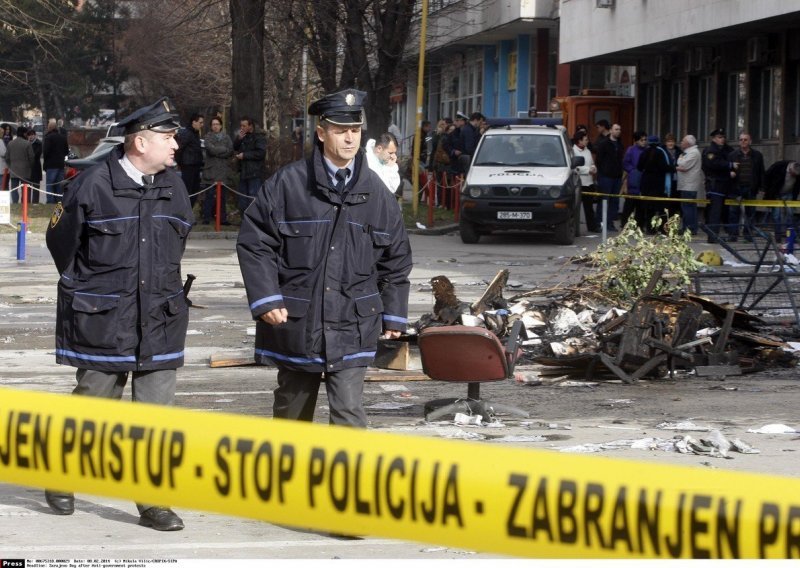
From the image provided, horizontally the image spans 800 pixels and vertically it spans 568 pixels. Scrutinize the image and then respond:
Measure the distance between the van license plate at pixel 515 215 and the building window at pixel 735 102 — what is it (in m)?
9.49

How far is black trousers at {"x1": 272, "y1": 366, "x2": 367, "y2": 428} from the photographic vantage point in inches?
224

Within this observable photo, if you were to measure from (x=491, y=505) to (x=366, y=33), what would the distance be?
31.1 metres

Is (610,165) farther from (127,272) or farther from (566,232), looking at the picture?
(127,272)

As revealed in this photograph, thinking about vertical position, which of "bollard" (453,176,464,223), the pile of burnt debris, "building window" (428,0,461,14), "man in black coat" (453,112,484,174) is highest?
"building window" (428,0,461,14)

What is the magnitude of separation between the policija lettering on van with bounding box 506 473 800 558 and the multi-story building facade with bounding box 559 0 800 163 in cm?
2254

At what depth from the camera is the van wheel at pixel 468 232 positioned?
76.8ft

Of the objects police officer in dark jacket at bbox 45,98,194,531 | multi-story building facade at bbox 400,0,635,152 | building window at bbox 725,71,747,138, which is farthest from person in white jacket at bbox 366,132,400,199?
multi-story building facade at bbox 400,0,635,152

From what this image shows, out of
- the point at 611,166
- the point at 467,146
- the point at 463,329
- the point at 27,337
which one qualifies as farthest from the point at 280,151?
the point at 463,329

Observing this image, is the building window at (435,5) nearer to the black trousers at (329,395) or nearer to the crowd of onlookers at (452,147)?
the crowd of onlookers at (452,147)

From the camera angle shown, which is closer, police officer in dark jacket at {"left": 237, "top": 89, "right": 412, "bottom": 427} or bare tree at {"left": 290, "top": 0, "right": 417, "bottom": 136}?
police officer in dark jacket at {"left": 237, "top": 89, "right": 412, "bottom": 427}

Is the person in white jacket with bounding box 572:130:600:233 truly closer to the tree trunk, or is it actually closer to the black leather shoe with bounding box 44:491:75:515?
the tree trunk

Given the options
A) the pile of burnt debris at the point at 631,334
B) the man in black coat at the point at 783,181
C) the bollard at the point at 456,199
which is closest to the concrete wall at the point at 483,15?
the bollard at the point at 456,199

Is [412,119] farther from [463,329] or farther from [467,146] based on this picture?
[463,329]

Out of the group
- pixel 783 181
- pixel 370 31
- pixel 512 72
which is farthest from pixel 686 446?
pixel 512 72
